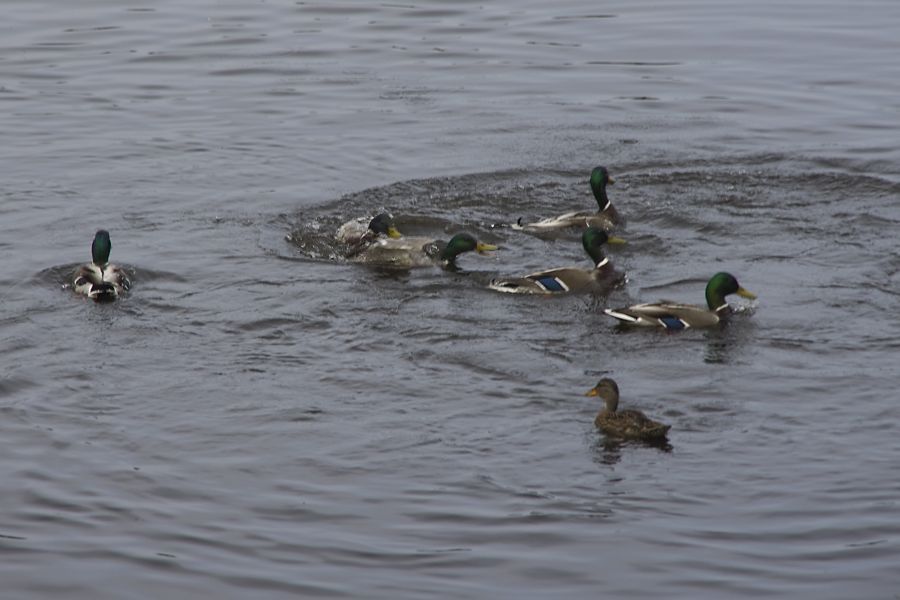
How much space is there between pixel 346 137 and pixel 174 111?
2.63m

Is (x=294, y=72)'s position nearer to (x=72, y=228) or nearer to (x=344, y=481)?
(x=72, y=228)

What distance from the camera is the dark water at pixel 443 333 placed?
8.94 meters

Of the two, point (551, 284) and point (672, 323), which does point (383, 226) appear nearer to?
point (551, 284)

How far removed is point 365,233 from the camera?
14.7m

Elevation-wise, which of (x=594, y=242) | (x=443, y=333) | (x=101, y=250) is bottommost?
(x=443, y=333)

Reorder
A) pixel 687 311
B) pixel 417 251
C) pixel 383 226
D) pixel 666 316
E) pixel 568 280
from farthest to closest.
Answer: pixel 383 226
pixel 417 251
pixel 568 280
pixel 687 311
pixel 666 316

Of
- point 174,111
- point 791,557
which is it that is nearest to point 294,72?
point 174,111

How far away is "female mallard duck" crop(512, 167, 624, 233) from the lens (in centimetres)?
1512

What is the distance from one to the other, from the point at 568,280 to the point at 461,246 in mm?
1167

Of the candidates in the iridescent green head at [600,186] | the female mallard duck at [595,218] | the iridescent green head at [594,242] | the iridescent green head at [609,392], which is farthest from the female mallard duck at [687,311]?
the iridescent green head at [600,186]

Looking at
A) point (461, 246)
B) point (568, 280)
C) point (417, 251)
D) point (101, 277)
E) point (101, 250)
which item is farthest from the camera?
point (417, 251)

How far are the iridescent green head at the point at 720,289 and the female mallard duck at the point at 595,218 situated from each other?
223 centimetres

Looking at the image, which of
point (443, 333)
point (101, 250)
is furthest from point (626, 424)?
point (101, 250)

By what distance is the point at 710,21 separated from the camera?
2452 cm
